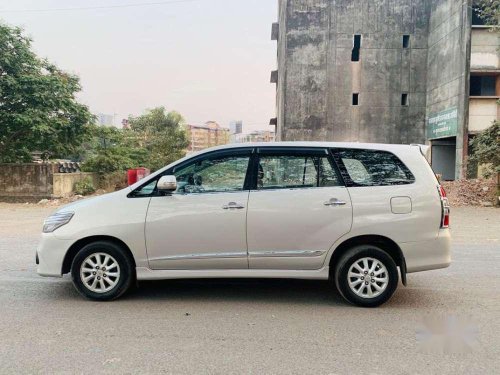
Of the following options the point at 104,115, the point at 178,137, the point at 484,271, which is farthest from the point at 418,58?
the point at 104,115

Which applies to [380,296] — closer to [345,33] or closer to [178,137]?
[345,33]

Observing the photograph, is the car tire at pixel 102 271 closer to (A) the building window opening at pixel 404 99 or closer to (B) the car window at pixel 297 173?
(B) the car window at pixel 297 173

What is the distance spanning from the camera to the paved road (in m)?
3.48

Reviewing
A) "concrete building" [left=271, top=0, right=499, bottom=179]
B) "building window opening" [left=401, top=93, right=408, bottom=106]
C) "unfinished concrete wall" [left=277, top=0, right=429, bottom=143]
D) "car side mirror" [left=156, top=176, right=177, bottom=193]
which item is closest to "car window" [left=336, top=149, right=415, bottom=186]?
"car side mirror" [left=156, top=176, right=177, bottom=193]

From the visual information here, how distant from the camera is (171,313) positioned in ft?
15.1

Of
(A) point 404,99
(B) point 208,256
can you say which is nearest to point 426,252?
(B) point 208,256

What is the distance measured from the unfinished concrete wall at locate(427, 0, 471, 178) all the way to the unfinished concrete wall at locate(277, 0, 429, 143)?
3.49 feet

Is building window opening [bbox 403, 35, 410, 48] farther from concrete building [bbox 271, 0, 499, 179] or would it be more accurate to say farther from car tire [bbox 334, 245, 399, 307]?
car tire [bbox 334, 245, 399, 307]

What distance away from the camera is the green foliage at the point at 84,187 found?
1849 cm

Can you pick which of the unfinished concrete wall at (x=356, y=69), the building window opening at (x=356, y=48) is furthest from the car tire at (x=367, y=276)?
the building window opening at (x=356, y=48)

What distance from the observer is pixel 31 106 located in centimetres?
1659

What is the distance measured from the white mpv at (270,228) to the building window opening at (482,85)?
23.5 metres

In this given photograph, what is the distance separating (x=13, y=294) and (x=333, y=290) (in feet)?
12.9

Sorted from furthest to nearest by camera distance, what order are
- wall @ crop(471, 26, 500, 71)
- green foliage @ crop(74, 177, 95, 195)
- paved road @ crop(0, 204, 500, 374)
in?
1. wall @ crop(471, 26, 500, 71)
2. green foliage @ crop(74, 177, 95, 195)
3. paved road @ crop(0, 204, 500, 374)
